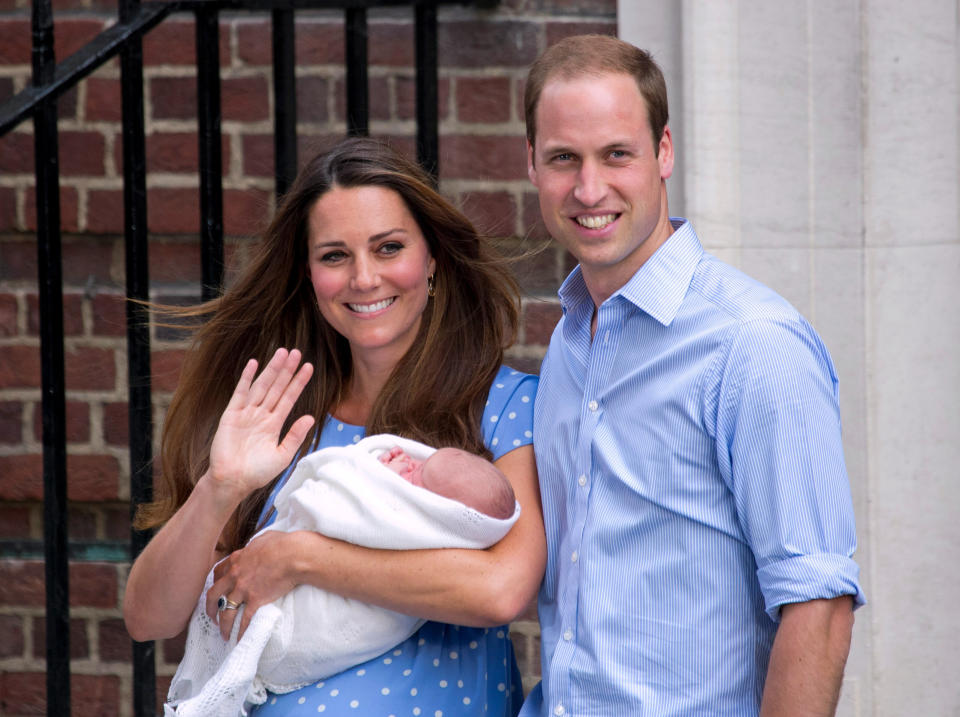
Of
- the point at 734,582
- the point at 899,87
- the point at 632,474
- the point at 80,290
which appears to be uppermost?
the point at 899,87

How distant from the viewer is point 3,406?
2.86 m

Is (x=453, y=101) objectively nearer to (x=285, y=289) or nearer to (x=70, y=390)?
(x=285, y=289)

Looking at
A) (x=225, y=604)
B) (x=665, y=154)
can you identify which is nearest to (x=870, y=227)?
(x=665, y=154)

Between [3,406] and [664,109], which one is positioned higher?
[664,109]

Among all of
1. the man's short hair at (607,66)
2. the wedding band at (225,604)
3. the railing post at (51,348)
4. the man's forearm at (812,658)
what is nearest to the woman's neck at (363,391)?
the wedding band at (225,604)

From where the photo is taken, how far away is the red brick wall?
2.77 metres

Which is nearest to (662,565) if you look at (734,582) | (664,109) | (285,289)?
(734,582)

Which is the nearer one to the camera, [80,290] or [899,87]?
[899,87]

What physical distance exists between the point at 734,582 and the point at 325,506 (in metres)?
0.69

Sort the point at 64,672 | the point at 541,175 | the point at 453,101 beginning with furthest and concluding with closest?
the point at 453,101 < the point at 64,672 < the point at 541,175

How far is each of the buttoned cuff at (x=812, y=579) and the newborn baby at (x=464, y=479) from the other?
49 centimetres

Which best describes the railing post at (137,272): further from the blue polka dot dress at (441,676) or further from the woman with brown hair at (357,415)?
the blue polka dot dress at (441,676)

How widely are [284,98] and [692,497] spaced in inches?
52.0

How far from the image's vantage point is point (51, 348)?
2.30 meters
